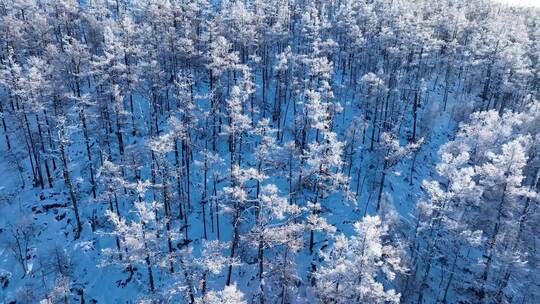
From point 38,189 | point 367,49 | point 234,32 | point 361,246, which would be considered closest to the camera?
point 361,246

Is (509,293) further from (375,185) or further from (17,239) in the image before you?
(17,239)

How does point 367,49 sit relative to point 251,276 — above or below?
above

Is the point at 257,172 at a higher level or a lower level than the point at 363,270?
higher

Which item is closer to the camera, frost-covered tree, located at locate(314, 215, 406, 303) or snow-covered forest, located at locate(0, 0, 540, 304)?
frost-covered tree, located at locate(314, 215, 406, 303)

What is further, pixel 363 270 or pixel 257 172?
pixel 257 172

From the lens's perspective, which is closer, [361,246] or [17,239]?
[361,246]

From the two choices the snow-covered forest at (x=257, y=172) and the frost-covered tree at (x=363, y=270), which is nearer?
the frost-covered tree at (x=363, y=270)

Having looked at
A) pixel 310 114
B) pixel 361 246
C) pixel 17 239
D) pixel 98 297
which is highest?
pixel 310 114

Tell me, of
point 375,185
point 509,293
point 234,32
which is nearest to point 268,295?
point 375,185
